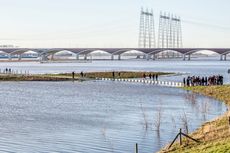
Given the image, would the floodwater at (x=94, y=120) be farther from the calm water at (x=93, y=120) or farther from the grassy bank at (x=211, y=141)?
the grassy bank at (x=211, y=141)

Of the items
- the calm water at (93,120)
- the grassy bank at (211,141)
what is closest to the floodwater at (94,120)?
the calm water at (93,120)

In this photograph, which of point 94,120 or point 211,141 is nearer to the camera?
point 211,141

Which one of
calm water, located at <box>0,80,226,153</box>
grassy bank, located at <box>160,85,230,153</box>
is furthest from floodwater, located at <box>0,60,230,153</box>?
grassy bank, located at <box>160,85,230,153</box>

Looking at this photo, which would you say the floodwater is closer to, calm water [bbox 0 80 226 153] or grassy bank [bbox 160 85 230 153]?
calm water [bbox 0 80 226 153]

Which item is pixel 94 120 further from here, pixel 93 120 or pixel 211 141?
pixel 211 141

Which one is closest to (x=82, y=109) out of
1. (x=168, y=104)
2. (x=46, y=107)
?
(x=46, y=107)

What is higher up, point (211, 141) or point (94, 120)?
point (211, 141)

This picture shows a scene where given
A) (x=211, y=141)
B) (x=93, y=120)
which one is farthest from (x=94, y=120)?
(x=211, y=141)

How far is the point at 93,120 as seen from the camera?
41.7 metres

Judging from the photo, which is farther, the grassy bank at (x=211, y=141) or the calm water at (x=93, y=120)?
the calm water at (x=93, y=120)

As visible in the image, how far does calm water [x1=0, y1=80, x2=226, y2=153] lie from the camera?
31.0m

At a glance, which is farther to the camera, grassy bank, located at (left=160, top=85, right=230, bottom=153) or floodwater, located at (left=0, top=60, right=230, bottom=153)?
floodwater, located at (left=0, top=60, right=230, bottom=153)

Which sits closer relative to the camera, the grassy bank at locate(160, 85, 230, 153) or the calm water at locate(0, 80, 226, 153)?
the grassy bank at locate(160, 85, 230, 153)

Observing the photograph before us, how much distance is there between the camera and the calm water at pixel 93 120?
102ft
